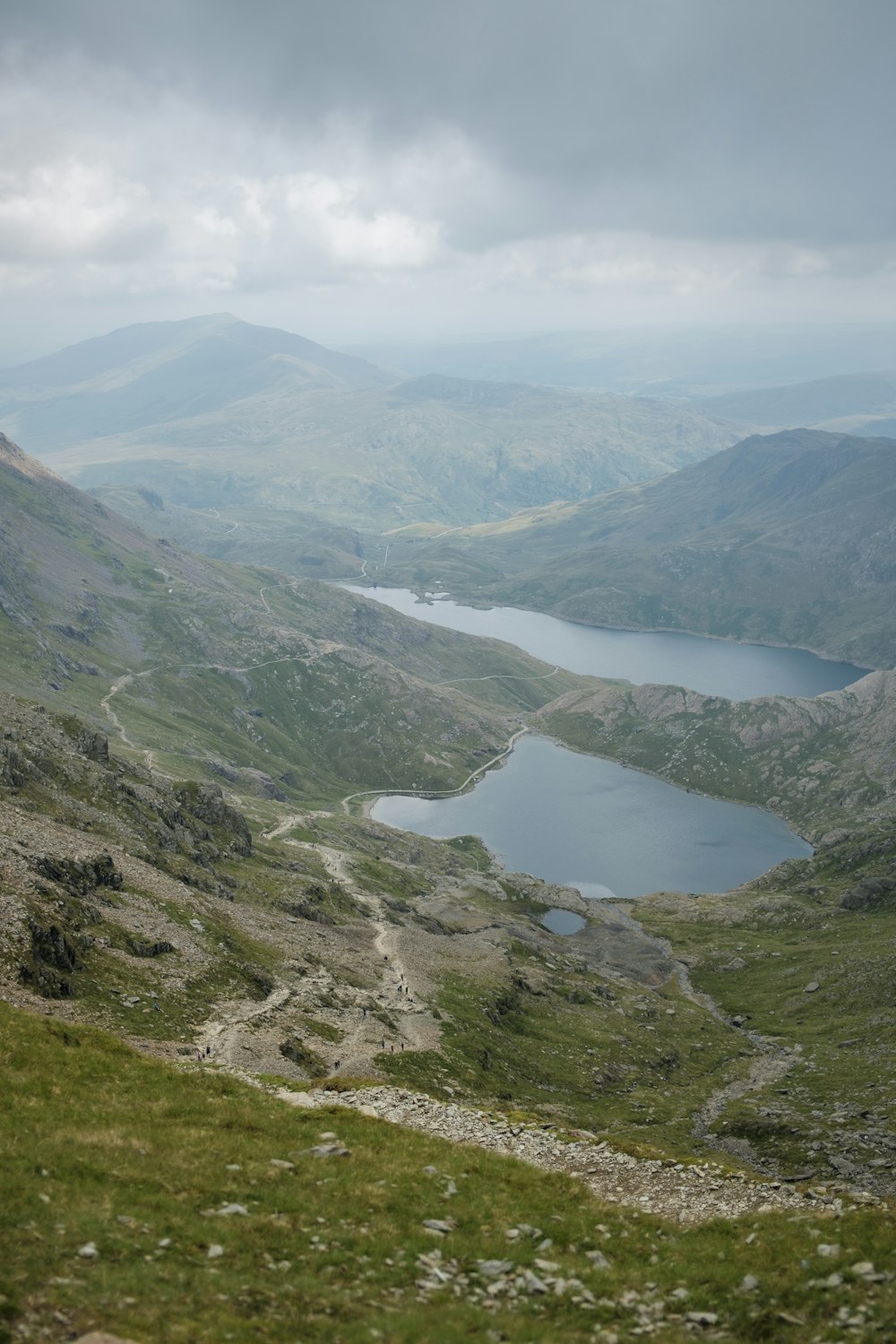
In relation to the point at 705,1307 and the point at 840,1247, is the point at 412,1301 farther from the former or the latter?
the point at 840,1247

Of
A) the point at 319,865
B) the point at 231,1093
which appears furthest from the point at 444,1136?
the point at 319,865

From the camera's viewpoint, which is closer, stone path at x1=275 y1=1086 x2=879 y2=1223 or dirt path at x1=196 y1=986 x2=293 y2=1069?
stone path at x1=275 y1=1086 x2=879 y2=1223

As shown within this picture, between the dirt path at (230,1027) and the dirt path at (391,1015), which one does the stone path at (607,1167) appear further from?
the dirt path at (391,1015)

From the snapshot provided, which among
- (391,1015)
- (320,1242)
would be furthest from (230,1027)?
(320,1242)

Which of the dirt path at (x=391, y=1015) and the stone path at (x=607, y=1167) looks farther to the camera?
the dirt path at (x=391, y=1015)

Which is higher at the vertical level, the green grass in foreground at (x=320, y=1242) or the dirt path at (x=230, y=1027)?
the green grass in foreground at (x=320, y=1242)

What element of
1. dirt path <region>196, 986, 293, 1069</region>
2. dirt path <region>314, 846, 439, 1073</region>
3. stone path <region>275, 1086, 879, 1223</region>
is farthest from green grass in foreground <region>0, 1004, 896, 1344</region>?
dirt path <region>314, 846, 439, 1073</region>

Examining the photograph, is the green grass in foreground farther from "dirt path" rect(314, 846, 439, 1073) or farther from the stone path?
"dirt path" rect(314, 846, 439, 1073)

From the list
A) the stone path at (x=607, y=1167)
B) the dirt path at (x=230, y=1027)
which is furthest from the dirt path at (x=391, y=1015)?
the stone path at (x=607, y=1167)

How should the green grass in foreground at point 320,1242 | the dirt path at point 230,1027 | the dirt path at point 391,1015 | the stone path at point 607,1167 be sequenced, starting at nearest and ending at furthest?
the green grass in foreground at point 320,1242
the stone path at point 607,1167
the dirt path at point 230,1027
the dirt path at point 391,1015

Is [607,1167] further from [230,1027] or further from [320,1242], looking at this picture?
[230,1027]
